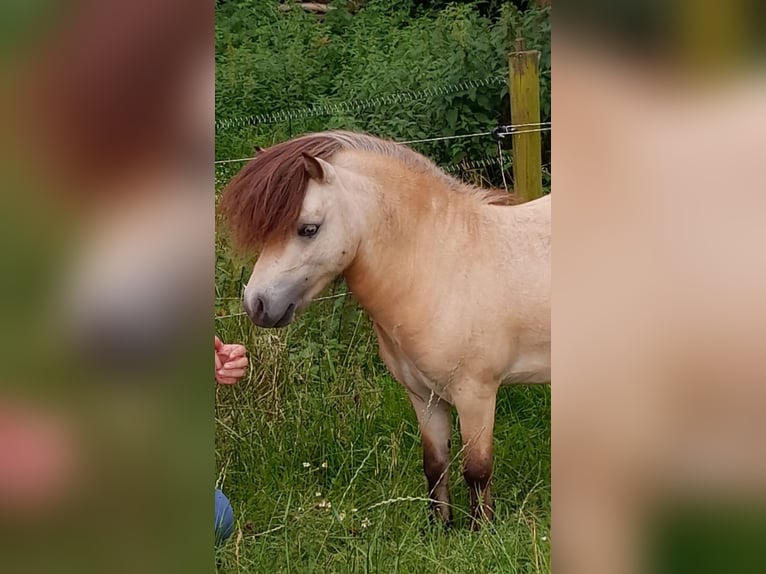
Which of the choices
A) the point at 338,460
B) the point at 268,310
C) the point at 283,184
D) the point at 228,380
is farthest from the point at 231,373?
the point at 283,184

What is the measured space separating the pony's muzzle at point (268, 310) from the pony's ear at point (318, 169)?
0.29 metres

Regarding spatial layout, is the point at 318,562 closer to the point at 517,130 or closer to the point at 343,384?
the point at 343,384

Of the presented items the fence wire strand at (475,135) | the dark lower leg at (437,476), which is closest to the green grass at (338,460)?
the dark lower leg at (437,476)

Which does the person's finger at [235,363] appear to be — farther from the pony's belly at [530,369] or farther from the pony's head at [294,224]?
the pony's belly at [530,369]

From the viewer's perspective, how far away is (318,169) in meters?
2.24

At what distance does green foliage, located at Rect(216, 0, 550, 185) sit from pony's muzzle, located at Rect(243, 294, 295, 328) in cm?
30

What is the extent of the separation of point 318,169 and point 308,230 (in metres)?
0.14

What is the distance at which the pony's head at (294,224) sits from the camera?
2.25 metres

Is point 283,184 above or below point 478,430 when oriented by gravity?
above

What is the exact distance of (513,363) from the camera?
2.30m
